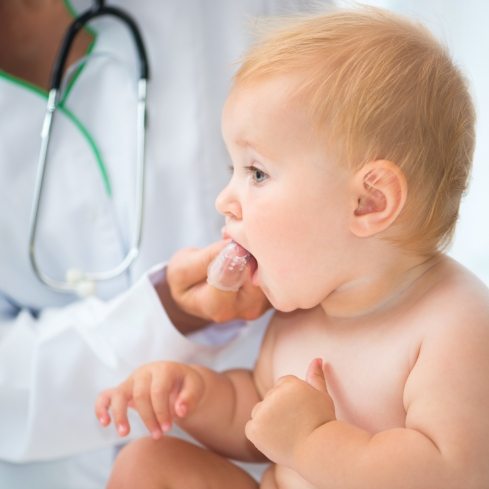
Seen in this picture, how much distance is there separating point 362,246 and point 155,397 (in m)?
0.27

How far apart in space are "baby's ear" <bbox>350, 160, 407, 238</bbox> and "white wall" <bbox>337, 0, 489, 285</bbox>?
461 millimetres

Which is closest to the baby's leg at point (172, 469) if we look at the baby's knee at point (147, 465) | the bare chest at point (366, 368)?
the baby's knee at point (147, 465)

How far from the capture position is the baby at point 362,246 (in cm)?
65

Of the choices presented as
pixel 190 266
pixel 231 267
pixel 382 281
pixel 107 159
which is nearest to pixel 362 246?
pixel 382 281

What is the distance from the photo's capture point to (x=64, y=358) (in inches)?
38.0

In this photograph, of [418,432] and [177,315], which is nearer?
A: [418,432]

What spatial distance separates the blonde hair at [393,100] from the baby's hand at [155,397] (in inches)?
11.0

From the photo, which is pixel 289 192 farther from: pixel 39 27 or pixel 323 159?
pixel 39 27

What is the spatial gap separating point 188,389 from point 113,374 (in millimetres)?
176

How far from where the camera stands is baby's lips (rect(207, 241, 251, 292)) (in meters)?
0.79

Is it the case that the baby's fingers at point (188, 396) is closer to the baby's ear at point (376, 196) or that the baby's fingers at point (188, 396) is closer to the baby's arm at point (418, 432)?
the baby's arm at point (418, 432)

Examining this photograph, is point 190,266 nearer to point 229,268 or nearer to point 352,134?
point 229,268

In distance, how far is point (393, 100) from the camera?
673mm

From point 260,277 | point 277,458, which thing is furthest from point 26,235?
point 277,458
